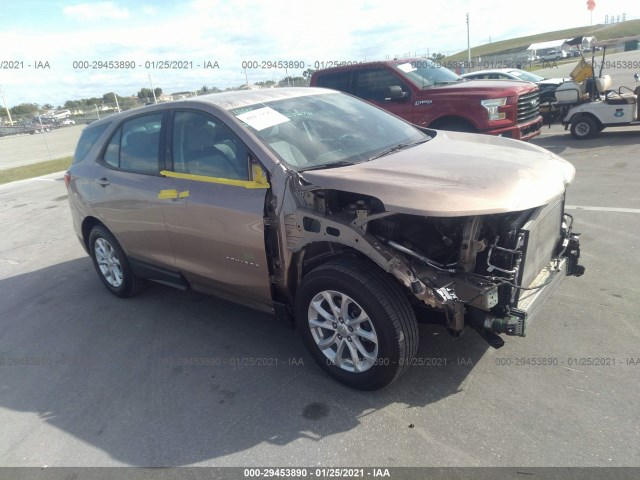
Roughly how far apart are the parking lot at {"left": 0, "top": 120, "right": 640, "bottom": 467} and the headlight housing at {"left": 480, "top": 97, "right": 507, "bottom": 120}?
3825mm

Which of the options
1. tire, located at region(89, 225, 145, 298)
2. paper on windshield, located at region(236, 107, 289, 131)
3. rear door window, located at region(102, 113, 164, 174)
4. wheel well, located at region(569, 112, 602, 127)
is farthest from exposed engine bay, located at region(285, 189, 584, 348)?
wheel well, located at region(569, 112, 602, 127)

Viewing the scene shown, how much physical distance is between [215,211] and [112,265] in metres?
2.09

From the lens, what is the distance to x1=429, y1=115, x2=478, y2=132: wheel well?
8.51 m

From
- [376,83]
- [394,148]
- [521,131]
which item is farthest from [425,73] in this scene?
[394,148]

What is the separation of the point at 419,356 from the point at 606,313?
157 cm

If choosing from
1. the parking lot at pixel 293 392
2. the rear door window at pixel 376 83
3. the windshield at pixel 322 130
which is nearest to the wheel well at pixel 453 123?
the rear door window at pixel 376 83

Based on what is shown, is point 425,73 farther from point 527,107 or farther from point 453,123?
point 527,107

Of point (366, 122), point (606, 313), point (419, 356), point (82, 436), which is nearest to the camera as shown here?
point (82, 436)

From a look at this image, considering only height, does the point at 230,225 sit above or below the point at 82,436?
above

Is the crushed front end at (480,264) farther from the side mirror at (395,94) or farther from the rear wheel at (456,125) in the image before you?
the side mirror at (395,94)

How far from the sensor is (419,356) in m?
3.50

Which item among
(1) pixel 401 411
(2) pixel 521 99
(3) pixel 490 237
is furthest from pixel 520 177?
(2) pixel 521 99

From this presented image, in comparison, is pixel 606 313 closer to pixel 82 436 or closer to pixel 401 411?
pixel 401 411

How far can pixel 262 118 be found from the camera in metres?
3.76
